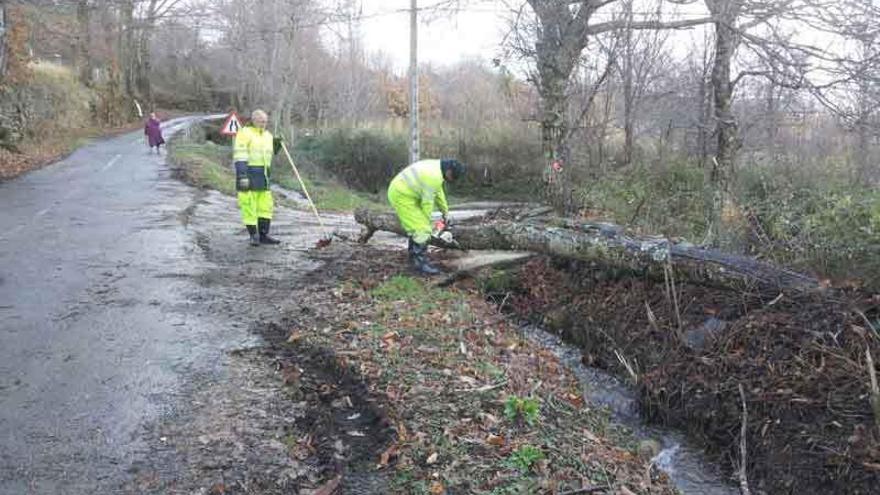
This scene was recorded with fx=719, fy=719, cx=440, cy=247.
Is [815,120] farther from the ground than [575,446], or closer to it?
farther from the ground

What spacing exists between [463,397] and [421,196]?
157 inches

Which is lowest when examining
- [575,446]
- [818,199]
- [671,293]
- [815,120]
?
[575,446]

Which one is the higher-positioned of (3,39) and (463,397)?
(3,39)

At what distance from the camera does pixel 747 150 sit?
55.6 feet

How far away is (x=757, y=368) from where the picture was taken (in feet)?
A: 19.4

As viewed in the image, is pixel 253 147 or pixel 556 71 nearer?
pixel 253 147

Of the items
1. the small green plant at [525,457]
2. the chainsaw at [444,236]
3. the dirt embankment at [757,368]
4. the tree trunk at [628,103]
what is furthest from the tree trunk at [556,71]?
the small green plant at [525,457]

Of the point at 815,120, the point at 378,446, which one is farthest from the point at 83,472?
the point at 815,120

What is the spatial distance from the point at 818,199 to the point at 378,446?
7246 millimetres

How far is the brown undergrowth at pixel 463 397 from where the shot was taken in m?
4.65

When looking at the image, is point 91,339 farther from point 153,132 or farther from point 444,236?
point 153,132

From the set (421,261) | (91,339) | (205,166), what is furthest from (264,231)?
(205,166)

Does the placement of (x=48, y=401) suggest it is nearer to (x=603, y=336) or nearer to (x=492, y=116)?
(x=603, y=336)

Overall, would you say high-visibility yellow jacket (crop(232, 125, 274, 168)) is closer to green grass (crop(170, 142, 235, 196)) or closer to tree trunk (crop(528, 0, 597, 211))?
tree trunk (crop(528, 0, 597, 211))
